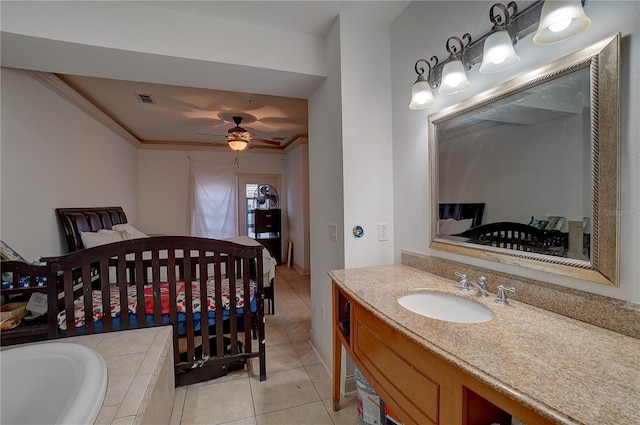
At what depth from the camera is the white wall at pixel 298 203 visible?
16.8 ft

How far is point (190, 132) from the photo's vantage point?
477 cm

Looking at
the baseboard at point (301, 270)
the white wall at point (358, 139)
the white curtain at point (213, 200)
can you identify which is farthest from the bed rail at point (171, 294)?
the white curtain at point (213, 200)

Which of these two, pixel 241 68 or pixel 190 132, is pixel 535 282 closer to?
pixel 241 68

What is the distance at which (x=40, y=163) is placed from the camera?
237 cm

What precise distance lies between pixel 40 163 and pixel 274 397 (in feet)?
9.00

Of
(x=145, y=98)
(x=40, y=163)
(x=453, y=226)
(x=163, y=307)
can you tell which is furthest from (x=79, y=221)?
(x=453, y=226)

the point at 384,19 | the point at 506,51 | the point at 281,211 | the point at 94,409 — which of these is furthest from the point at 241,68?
the point at 281,211

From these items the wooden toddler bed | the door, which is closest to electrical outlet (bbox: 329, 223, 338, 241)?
the wooden toddler bed

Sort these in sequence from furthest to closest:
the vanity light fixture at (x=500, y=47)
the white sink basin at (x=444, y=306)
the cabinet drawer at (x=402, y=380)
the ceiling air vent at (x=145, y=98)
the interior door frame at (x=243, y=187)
→ the interior door frame at (x=243, y=187) → the ceiling air vent at (x=145, y=98) → the white sink basin at (x=444, y=306) → the vanity light fixture at (x=500, y=47) → the cabinet drawer at (x=402, y=380)

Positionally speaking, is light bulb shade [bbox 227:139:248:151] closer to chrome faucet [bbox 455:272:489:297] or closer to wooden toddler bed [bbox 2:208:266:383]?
wooden toddler bed [bbox 2:208:266:383]

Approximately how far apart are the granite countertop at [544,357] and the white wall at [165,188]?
5.48 meters

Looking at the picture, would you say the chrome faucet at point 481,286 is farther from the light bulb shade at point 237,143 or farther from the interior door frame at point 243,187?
the interior door frame at point 243,187

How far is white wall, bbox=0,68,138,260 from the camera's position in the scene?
2.05 meters

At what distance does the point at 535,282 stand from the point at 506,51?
0.92 meters
